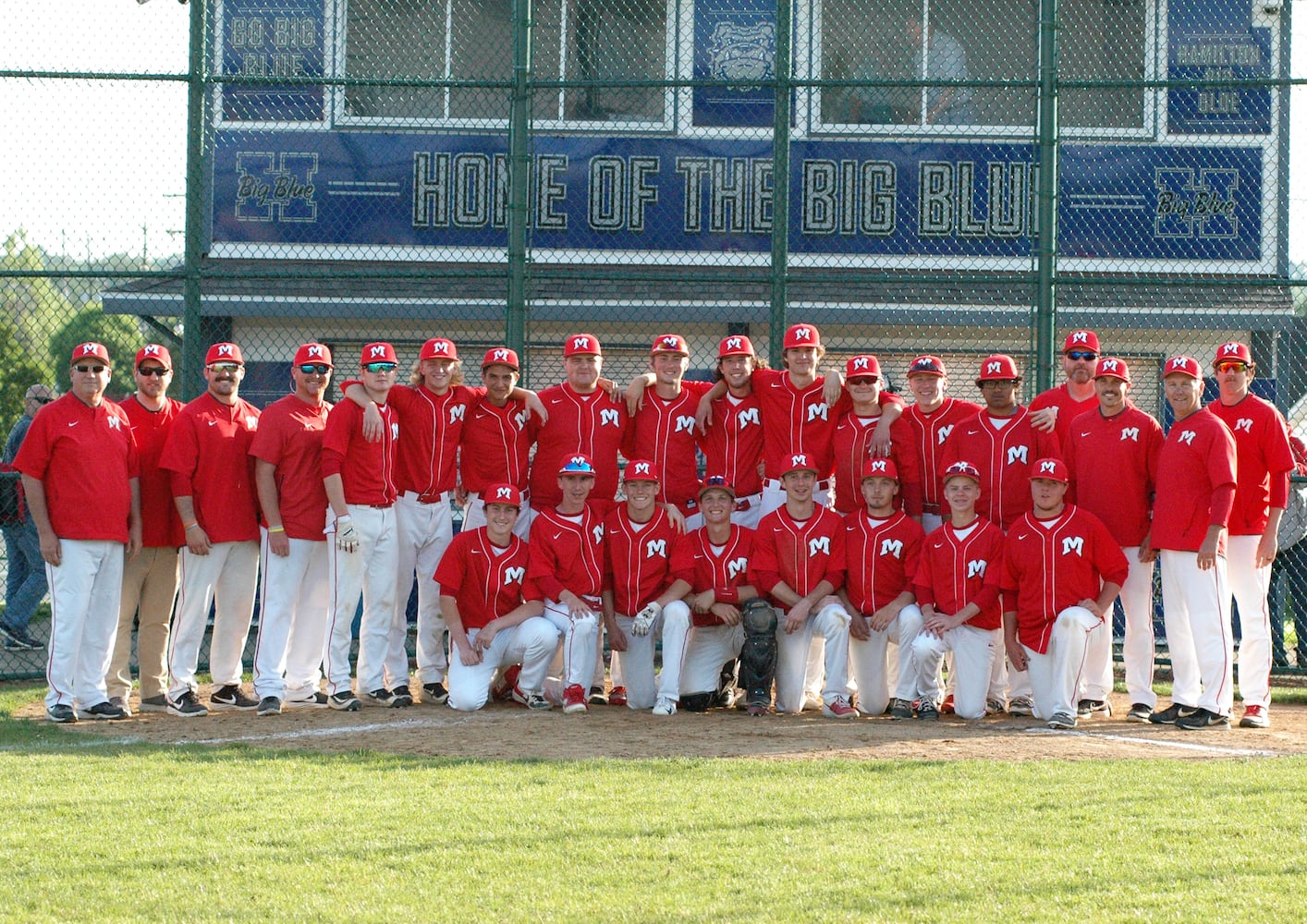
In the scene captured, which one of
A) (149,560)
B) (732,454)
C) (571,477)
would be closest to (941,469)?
(732,454)

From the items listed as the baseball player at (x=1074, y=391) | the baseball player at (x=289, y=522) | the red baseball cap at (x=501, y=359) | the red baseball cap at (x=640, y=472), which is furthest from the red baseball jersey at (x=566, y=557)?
the baseball player at (x=1074, y=391)

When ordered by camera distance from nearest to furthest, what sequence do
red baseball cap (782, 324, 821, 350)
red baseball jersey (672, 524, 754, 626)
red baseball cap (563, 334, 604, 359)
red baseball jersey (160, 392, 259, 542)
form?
red baseball jersey (160, 392, 259, 542) → red baseball jersey (672, 524, 754, 626) → red baseball cap (782, 324, 821, 350) → red baseball cap (563, 334, 604, 359)

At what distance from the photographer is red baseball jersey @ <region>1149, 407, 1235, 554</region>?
7.30 metres

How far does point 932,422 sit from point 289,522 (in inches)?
135

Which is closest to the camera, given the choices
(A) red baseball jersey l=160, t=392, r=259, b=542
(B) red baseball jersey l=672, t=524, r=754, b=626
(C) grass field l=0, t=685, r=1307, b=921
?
(C) grass field l=0, t=685, r=1307, b=921

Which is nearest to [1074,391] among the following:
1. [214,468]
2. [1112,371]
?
[1112,371]

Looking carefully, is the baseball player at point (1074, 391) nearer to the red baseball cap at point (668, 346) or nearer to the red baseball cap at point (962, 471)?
the red baseball cap at point (962, 471)

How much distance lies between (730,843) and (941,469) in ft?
12.3

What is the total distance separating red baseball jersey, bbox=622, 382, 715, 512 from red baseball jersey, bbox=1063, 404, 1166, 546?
2.09 meters

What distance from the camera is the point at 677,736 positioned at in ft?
22.5

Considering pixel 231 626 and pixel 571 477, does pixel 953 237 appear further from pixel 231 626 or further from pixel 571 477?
pixel 231 626

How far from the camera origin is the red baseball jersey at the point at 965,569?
7.53 meters

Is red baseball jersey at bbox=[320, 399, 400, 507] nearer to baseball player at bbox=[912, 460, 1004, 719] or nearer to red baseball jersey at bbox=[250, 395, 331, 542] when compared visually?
red baseball jersey at bbox=[250, 395, 331, 542]

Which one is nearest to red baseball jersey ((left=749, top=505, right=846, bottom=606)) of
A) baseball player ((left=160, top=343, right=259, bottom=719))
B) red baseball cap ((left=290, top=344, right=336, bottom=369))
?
red baseball cap ((left=290, top=344, right=336, bottom=369))
